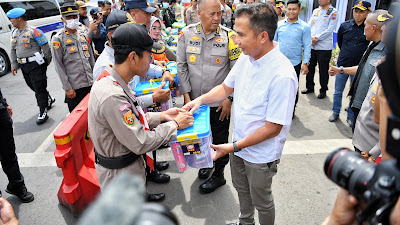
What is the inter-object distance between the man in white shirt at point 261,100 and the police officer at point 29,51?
4.40m

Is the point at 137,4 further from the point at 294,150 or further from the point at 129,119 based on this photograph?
the point at 294,150

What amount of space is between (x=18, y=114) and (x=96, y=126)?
520 cm

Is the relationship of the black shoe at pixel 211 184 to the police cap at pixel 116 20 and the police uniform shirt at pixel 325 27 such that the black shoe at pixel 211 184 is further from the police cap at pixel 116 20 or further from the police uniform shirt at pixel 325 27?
the police uniform shirt at pixel 325 27

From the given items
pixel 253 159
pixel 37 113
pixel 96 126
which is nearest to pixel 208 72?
pixel 253 159

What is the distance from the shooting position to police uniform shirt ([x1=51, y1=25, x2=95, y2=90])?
13.7 feet

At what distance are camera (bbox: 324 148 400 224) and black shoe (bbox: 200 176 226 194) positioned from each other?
2.43 m

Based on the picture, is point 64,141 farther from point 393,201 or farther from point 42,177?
point 393,201

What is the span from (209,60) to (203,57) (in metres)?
0.08

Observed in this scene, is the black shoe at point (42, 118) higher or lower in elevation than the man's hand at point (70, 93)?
lower

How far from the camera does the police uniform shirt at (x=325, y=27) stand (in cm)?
575

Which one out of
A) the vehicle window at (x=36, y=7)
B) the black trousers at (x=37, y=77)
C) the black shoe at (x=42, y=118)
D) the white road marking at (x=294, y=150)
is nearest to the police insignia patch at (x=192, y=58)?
the white road marking at (x=294, y=150)

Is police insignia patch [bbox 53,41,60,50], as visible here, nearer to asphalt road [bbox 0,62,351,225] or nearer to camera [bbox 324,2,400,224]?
asphalt road [bbox 0,62,351,225]

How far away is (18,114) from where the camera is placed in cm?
599

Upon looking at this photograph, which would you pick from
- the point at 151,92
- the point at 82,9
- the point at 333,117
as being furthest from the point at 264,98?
the point at 82,9
